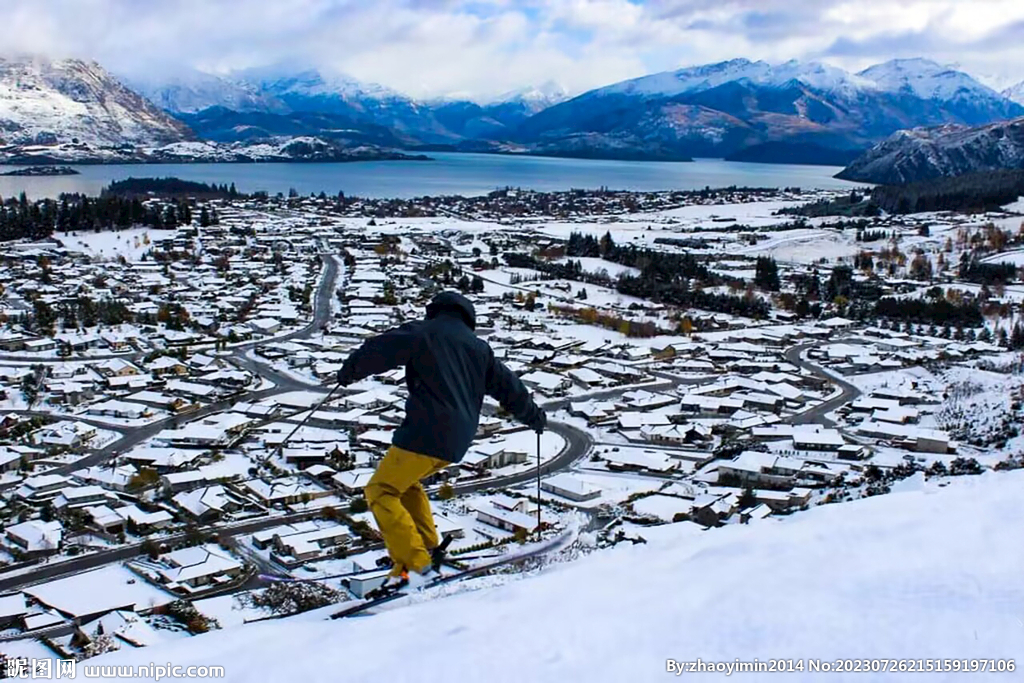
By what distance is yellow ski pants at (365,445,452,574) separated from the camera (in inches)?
104

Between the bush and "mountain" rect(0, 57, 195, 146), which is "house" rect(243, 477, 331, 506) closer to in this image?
the bush

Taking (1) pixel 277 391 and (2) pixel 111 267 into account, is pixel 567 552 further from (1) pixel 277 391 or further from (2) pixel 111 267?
(2) pixel 111 267

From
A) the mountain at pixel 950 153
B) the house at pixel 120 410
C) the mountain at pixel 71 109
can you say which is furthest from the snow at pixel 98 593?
the mountain at pixel 71 109

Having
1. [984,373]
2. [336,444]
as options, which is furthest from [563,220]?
[336,444]

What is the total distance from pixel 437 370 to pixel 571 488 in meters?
8.43

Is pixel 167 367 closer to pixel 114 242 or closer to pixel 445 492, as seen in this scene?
pixel 445 492

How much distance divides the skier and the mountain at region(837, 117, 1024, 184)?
8371cm

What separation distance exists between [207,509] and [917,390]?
1242 centimetres

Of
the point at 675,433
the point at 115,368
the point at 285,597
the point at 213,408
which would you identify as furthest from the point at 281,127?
the point at 285,597

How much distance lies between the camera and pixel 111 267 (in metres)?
30.6

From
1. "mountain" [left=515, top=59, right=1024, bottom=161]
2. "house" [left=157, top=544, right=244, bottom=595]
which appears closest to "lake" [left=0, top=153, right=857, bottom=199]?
"mountain" [left=515, top=59, right=1024, bottom=161]

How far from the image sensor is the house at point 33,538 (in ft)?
29.0

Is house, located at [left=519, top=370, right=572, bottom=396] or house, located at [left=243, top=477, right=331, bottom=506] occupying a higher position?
house, located at [left=519, top=370, right=572, bottom=396]

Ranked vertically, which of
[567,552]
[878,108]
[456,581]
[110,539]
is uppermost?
[878,108]
